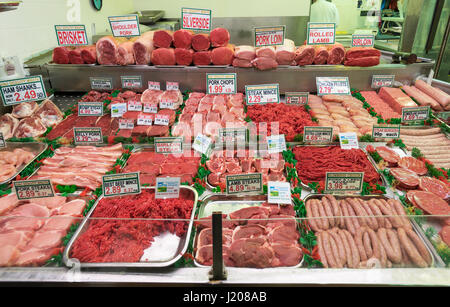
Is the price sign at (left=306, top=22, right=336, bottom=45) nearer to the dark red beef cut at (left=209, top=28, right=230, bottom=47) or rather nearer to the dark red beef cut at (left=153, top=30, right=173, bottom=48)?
the dark red beef cut at (left=209, top=28, right=230, bottom=47)

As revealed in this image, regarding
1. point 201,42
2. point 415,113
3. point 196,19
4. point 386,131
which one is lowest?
point 386,131

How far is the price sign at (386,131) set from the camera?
10.3ft

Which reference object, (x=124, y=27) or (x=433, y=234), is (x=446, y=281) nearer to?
(x=433, y=234)

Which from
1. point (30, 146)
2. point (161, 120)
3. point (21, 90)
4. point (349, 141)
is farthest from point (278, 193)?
point (21, 90)

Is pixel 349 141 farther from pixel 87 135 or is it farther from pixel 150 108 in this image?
pixel 87 135

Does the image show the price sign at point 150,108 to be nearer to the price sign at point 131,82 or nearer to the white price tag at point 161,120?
the white price tag at point 161,120

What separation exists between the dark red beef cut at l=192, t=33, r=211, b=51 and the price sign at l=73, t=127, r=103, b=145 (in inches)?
67.9

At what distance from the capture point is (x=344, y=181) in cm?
243

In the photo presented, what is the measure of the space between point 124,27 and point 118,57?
1.31 feet

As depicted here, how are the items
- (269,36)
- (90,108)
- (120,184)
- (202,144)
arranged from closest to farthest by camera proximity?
(120,184), (202,144), (90,108), (269,36)

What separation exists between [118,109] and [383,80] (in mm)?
3622

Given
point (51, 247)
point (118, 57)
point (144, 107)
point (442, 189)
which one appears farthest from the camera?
point (118, 57)
